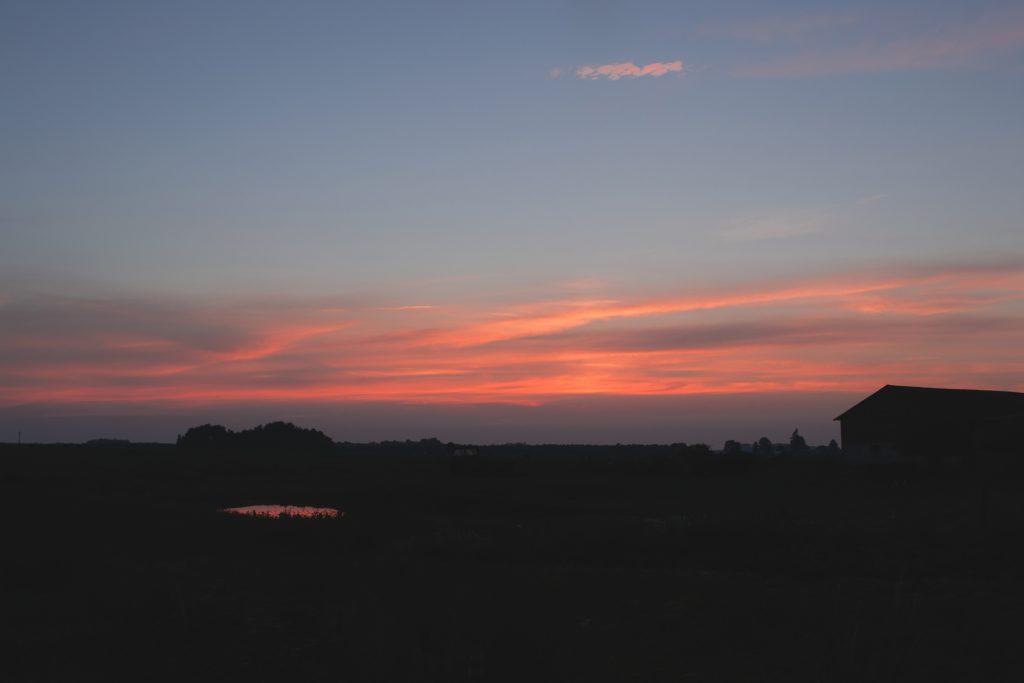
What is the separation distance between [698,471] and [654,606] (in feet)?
169

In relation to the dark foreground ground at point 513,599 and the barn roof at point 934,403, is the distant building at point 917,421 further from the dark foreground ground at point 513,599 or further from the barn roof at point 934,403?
the dark foreground ground at point 513,599

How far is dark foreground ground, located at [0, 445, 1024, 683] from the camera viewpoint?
10.5m

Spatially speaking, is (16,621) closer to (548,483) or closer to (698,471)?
(548,483)

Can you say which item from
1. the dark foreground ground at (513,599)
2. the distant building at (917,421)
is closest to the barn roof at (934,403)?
the distant building at (917,421)

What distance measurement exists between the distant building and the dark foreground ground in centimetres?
2977

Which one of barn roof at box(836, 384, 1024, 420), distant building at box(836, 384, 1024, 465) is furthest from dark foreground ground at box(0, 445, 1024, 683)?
barn roof at box(836, 384, 1024, 420)

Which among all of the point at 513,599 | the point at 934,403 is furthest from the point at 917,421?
the point at 513,599

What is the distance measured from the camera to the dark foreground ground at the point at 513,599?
10.5 metres

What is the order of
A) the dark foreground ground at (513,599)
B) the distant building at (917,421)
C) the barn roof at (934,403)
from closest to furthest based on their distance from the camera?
the dark foreground ground at (513,599) < the distant building at (917,421) < the barn roof at (934,403)

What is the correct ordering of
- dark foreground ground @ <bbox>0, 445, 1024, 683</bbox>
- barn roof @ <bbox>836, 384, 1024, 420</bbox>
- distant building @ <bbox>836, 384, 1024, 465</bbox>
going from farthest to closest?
barn roof @ <bbox>836, 384, 1024, 420</bbox>, distant building @ <bbox>836, 384, 1024, 465</bbox>, dark foreground ground @ <bbox>0, 445, 1024, 683</bbox>

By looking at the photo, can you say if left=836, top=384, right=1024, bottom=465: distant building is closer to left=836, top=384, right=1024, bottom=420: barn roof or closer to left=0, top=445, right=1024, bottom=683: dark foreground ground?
left=836, top=384, right=1024, bottom=420: barn roof

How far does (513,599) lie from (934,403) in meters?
53.8

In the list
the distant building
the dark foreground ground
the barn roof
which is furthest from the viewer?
the barn roof

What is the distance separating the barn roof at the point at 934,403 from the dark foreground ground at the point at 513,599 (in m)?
32.4
